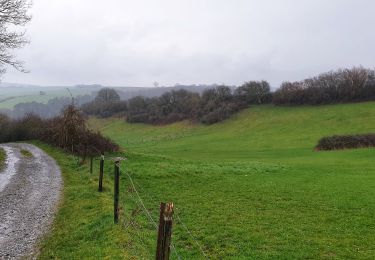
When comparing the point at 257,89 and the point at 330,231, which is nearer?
the point at 330,231

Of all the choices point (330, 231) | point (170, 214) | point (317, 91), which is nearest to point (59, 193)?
point (330, 231)

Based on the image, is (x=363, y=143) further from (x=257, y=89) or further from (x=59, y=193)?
(x=257, y=89)

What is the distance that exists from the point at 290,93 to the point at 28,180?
106145 millimetres

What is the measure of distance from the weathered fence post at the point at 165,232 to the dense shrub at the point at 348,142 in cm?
5910

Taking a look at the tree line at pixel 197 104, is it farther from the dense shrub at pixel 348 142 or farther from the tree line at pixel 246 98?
the dense shrub at pixel 348 142

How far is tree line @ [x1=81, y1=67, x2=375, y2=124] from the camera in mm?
115625

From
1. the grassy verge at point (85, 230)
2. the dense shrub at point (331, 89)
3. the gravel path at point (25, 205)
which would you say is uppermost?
the dense shrub at point (331, 89)

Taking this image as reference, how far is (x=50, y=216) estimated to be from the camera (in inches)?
701

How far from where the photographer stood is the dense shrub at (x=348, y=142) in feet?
203

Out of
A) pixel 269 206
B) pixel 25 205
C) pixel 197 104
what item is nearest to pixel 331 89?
pixel 197 104

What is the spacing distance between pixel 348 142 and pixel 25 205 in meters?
54.7

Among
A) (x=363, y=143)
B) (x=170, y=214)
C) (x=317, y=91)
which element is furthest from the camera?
(x=317, y=91)

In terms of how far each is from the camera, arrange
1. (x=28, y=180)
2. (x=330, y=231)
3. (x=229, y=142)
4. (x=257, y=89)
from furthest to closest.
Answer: (x=257, y=89) < (x=229, y=142) < (x=28, y=180) < (x=330, y=231)

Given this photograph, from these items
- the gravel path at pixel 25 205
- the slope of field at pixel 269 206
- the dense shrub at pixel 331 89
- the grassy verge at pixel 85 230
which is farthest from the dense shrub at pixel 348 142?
the dense shrub at pixel 331 89
